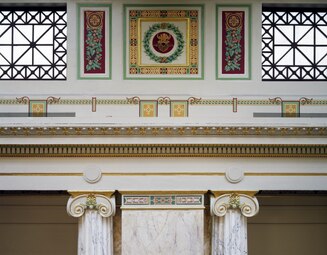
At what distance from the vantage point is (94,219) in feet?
35.3

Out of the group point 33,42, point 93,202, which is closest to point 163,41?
point 33,42

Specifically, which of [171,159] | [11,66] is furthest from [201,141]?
[11,66]

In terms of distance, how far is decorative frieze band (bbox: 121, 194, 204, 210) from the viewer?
428 inches

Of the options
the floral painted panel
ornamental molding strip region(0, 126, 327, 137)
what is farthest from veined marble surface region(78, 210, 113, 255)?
the floral painted panel

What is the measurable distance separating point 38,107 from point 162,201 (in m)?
2.52

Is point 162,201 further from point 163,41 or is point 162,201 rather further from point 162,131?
point 163,41

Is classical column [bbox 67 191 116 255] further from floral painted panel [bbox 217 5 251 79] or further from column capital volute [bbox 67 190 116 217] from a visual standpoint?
floral painted panel [bbox 217 5 251 79]

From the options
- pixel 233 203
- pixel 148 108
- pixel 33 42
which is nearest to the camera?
pixel 233 203

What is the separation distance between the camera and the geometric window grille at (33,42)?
11.3 meters

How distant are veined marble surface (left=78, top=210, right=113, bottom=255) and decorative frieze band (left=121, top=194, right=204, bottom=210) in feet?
1.39

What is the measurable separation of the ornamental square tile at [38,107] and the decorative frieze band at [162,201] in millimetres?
1910

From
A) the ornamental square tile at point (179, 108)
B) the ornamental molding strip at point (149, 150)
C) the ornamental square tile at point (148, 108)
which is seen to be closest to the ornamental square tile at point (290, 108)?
the ornamental molding strip at point (149, 150)

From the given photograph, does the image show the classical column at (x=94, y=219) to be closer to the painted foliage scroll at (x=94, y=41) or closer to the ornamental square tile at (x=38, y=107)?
the ornamental square tile at (x=38, y=107)

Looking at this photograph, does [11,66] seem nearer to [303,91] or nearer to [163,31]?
[163,31]
